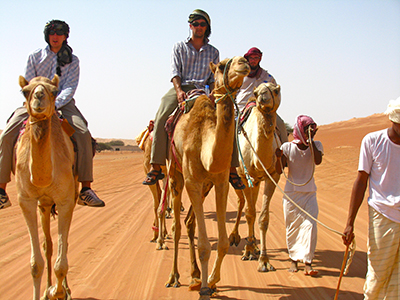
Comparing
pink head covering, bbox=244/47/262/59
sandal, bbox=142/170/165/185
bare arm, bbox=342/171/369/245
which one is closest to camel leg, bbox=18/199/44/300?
sandal, bbox=142/170/165/185

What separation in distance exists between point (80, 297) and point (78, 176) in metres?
1.80

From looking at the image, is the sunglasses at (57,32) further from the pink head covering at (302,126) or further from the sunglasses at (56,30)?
the pink head covering at (302,126)

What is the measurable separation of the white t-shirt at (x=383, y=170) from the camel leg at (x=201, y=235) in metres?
2.24

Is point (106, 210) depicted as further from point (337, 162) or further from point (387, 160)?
point (337, 162)

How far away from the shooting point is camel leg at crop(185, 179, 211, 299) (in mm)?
5465

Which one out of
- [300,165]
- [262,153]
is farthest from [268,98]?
[300,165]

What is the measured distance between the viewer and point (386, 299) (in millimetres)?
4207

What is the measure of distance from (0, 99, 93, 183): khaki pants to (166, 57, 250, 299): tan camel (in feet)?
4.40

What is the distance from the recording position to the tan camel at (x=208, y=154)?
5.08m

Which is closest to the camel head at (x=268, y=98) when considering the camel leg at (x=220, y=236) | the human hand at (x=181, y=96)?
the human hand at (x=181, y=96)

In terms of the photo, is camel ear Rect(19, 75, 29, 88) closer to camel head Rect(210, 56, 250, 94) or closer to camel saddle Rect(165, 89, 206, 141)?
camel saddle Rect(165, 89, 206, 141)

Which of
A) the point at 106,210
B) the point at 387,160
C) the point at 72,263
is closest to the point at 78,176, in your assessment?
the point at 72,263

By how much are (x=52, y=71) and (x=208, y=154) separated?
315 cm

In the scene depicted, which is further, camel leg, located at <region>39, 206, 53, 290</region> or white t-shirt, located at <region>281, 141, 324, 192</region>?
white t-shirt, located at <region>281, 141, 324, 192</region>
